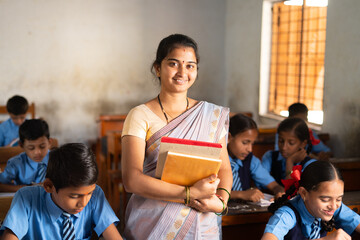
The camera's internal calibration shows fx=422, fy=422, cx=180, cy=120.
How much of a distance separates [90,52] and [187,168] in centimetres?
512

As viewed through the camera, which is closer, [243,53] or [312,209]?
[312,209]

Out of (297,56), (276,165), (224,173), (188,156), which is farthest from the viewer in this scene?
(297,56)

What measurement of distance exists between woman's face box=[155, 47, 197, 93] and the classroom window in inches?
130

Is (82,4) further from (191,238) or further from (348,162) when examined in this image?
(191,238)

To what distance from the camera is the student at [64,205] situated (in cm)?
158

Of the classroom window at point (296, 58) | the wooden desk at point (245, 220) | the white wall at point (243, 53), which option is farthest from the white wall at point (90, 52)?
the wooden desk at point (245, 220)

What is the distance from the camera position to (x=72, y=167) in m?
1.58

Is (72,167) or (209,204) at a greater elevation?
(72,167)

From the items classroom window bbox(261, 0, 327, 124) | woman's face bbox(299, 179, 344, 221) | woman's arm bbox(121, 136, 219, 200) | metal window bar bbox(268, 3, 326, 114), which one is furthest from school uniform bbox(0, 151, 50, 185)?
metal window bar bbox(268, 3, 326, 114)

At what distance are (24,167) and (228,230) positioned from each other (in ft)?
4.57

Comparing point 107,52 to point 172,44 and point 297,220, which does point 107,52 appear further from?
point 297,220

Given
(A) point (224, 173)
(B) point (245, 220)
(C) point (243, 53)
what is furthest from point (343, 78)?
(A) point (224, 173)

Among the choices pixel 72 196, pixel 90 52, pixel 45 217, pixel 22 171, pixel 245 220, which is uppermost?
pixel 90 52

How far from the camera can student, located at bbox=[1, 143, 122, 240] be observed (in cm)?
158
